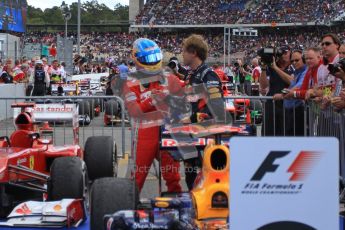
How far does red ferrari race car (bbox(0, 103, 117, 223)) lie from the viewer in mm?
5789

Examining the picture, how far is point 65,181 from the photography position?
18.9 ft

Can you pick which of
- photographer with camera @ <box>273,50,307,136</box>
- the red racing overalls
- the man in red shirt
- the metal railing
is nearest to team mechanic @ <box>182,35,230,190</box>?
the red racing overalls

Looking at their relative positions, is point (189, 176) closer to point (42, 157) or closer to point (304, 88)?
point (42, 157)

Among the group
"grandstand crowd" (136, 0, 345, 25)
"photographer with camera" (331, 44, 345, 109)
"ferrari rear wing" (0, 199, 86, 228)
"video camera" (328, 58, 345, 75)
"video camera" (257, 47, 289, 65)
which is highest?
"grandstand crowd" (136, 0, 345, 25)

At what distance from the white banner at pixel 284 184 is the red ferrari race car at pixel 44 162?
2924mm

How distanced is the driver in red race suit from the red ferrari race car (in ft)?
1.99

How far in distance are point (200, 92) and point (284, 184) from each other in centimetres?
243

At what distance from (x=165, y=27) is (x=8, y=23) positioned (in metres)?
25.8

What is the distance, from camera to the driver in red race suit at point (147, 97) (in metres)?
5.61

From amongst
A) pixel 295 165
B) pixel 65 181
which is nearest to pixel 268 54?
pixel 65 181

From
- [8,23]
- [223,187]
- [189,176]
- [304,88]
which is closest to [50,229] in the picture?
[189,176]

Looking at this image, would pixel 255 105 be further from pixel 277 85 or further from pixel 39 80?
pixel 39 80

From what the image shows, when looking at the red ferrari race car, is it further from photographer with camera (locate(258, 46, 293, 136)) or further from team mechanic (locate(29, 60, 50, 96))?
Answer: team mechanic (locate(29, 60, 50, 96))

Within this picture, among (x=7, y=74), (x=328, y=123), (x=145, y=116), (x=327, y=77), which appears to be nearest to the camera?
(x=145, y=116)
